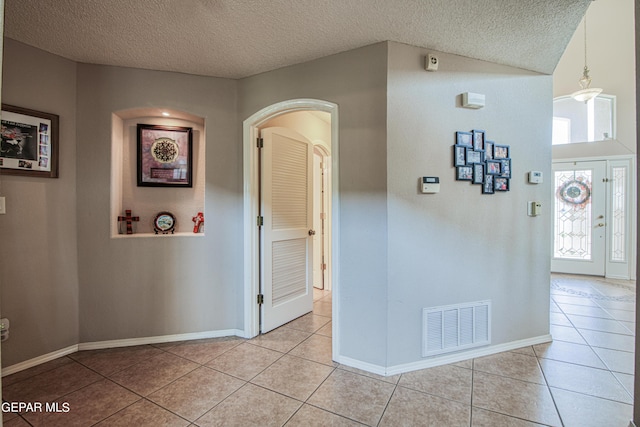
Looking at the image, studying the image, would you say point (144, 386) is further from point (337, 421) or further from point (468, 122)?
point (468, 122)

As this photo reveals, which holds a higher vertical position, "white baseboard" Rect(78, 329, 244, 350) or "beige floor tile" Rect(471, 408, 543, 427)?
"white baseboard" Rect(78, 329, 244, 350)

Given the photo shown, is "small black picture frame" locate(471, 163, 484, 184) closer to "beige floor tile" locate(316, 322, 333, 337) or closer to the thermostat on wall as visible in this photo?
the thermostat on wall

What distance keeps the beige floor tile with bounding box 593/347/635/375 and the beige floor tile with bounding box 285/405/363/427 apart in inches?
82.5

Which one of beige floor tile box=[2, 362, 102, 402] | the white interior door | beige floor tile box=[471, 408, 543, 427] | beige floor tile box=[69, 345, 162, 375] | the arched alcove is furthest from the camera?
the white interior door

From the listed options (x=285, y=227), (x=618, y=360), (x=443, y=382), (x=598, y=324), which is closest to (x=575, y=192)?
(x=598, y=324)

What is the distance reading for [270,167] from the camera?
2.89 metres

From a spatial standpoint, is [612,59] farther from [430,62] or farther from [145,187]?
[145,187]

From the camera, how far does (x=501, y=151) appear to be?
2.49 metres

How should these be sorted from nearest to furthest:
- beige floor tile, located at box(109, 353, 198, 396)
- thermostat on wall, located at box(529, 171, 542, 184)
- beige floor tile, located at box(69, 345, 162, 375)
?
1. beige floor tile, located at box(109, 353, 198, 396)
2. beige floor tile, located at box(69, 345, 162, 375)
3. thermostat on wall, located at box(529, 171, 542, 184)

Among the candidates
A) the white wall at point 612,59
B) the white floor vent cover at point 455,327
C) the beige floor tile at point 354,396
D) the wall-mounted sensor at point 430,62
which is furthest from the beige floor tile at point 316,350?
the white wall at point 612,59

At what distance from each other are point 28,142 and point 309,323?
2.84 metres

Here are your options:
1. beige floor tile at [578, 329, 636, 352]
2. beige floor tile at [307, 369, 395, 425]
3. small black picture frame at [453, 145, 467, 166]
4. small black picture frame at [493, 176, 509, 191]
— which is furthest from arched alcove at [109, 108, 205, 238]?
beige floor tile at [578, 329, 636, 352]

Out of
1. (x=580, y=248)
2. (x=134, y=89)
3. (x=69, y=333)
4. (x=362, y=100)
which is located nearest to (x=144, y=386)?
(x=69, y=333)

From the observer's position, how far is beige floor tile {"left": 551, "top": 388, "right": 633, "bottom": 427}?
5.63ft
